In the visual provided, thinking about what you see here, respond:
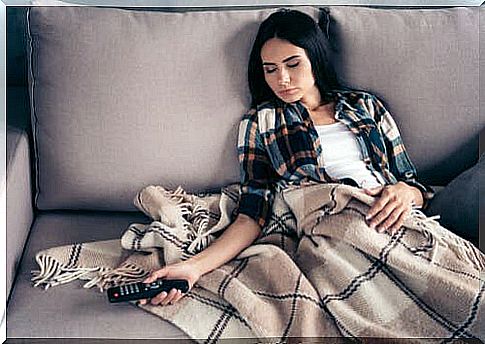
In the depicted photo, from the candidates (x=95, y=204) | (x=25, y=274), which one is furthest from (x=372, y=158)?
(x=25, y=274)

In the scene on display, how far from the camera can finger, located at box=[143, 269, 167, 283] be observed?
151cm

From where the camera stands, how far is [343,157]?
1.70 meters

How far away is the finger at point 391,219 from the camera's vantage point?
1.55 m

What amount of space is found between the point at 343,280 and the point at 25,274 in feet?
1.94

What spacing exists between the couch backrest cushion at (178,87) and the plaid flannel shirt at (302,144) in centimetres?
3

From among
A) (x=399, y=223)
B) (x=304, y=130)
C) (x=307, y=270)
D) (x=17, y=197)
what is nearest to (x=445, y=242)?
(x=399, y=223)

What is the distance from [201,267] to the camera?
1.55 m

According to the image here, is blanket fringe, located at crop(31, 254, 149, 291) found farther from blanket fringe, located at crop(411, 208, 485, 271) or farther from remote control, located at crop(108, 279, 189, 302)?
blanket fringe, located at crop(411, 208, 485, 271)

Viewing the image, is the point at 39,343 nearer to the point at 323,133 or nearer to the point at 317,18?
the point at 323,133

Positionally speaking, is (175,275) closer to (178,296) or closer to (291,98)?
(178,296)

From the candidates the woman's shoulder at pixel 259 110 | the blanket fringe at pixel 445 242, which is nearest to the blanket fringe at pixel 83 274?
the woman's shoulder at pixel 259 110

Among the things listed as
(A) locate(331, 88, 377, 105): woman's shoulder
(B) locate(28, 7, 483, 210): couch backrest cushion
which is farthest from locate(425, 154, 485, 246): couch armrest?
(A) locate(331, 88, 377, 105): woman's shoulder

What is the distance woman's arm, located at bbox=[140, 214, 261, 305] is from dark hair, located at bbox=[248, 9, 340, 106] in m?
0.26

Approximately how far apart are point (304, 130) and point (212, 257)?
1.09 feet
